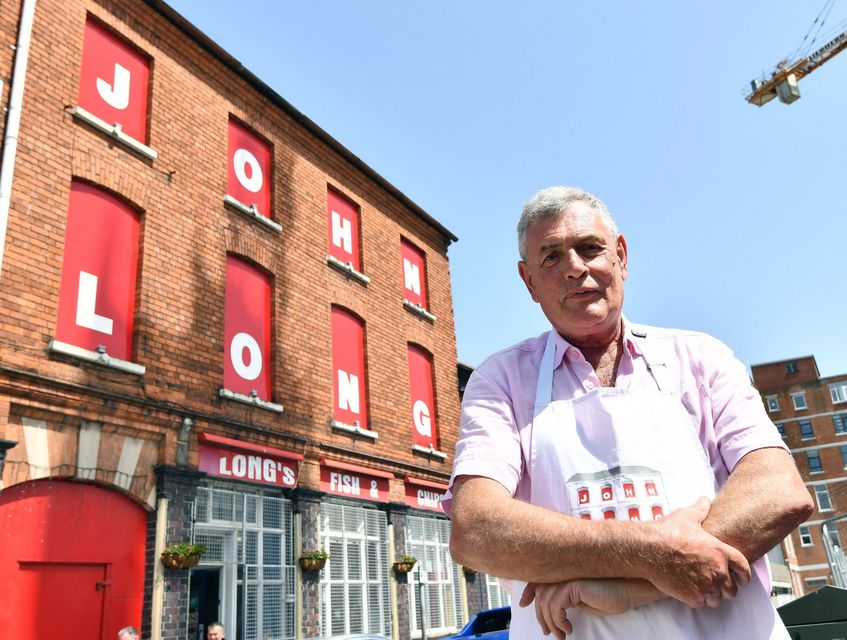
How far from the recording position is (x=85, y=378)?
31.2 ft

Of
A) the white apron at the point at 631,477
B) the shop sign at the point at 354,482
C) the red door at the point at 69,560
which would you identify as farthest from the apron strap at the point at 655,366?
the shop sign at the point at 354,482

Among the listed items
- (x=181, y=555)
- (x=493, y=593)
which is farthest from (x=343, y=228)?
(x=493, y=593)

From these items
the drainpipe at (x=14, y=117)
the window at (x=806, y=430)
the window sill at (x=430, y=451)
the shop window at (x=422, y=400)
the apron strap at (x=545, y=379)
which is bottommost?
the apron strap at (x=545, y=379)

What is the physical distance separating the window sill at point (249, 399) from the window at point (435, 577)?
16.3 feet

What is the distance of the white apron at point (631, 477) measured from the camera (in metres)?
1.22

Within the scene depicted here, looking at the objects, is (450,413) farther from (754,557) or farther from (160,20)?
(754,557)

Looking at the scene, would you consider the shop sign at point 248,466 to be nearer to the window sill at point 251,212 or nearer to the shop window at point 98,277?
the shop window at point 98,277

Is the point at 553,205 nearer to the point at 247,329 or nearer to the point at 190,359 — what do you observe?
the point at 190,359

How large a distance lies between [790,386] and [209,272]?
6116 cm

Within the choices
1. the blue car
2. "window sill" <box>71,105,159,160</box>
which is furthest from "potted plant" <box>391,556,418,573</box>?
"window sill" <box>71,105,159,160</box>

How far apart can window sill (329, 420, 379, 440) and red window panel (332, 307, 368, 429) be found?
0.57 feet

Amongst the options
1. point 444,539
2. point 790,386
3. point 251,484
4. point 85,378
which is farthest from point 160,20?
point 790,386

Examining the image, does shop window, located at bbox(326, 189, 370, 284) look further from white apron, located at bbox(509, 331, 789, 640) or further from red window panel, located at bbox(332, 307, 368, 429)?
white apron, located at bbox(509, 331, 789, 640)

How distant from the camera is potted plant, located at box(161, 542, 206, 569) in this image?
981 centimetres
